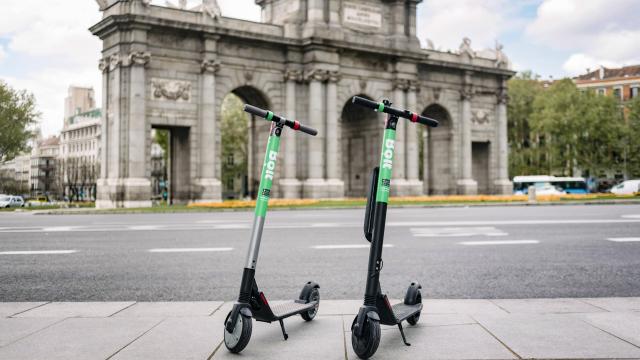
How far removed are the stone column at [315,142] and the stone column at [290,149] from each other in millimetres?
632

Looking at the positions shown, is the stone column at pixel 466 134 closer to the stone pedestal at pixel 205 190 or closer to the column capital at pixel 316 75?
the column capital at pixel 316 75

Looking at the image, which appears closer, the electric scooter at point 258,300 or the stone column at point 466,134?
the electric scooter at point 258,300

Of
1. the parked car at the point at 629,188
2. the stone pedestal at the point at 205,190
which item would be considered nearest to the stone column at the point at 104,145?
the stone pedestal at the point at 205,190

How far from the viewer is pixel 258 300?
487 cm

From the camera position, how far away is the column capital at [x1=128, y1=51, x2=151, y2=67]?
33.0 metres

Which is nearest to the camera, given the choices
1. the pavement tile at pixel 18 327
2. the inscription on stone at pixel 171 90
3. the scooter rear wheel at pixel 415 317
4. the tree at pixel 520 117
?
the pavement tile at pixel 18 327

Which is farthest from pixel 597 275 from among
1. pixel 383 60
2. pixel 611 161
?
pixel 611 161

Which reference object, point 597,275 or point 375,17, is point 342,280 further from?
point 375,17

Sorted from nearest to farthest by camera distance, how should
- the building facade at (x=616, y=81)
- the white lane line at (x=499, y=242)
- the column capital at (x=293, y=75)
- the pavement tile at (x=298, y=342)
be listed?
the pavement tile at (x=298, y=342), the white lane line at (x=499, y=242), the column capital at (x=293, y=75), the building facade at (x=616, y=81)

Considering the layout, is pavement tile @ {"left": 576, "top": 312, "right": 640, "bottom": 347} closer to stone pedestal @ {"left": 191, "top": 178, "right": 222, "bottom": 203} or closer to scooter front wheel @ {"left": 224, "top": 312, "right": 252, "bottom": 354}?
scooter front wheel @ {"left": 224, "top": 312, "right": 252, "bottom": 354}

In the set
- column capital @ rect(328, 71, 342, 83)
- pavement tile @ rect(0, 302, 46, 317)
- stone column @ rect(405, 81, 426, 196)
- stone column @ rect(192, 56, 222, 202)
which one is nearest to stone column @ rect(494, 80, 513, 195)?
stone column @ rect(405, 81, 426, 196)

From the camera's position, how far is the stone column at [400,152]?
41.8 metres

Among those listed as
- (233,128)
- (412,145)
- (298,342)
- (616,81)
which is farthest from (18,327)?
(616,81)

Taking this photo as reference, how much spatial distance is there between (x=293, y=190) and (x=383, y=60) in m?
11.2
